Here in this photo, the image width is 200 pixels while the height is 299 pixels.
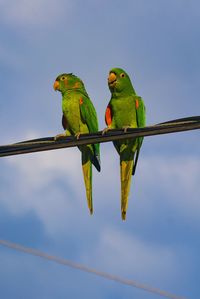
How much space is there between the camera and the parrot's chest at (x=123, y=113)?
993 cm

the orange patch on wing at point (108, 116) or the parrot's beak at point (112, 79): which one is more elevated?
the parrot's beak at point (112, 79)

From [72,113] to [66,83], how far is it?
0.53 metres

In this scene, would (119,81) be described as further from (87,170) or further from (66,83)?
(87,170)

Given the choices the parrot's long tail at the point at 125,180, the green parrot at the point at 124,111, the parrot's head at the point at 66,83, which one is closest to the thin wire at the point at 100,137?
the parrot's long tail at the point at 125,180

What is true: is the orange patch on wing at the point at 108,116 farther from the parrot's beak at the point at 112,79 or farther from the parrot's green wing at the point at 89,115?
the parrot's beak at the point at 112,79

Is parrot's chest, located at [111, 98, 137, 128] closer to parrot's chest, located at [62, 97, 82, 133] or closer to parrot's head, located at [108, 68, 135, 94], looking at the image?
parrot's head, located at [108, 68, 135, 94]

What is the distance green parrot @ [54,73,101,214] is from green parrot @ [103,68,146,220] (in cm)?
30

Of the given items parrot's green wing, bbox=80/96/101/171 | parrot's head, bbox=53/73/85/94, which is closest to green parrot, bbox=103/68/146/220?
parrot's green wing, bbox=80/96/101/171

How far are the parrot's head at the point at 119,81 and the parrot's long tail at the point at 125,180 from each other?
1.01 meters

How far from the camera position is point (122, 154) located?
31.9 ft

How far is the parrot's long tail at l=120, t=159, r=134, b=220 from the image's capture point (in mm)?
8975

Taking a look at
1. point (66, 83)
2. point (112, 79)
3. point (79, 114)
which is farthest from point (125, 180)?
point (66, 83)

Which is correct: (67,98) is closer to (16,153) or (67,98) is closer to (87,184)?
(87,184)

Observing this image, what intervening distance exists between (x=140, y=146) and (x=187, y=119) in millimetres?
3625
